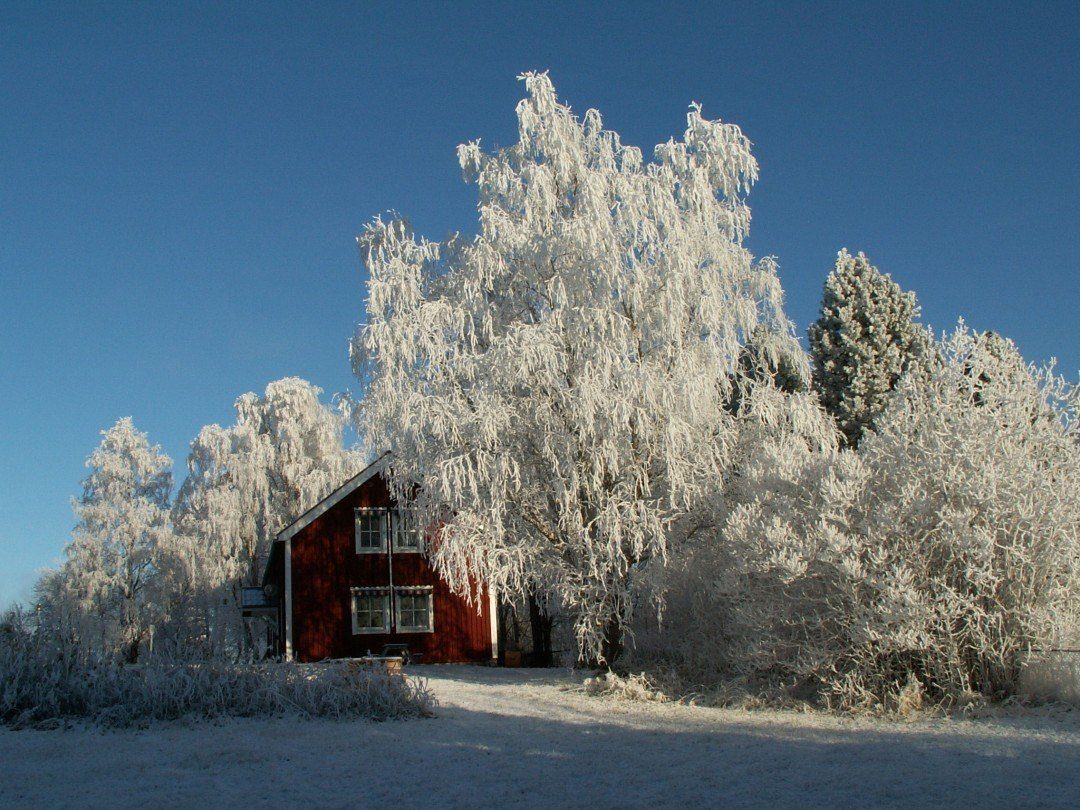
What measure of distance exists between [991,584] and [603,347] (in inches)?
253

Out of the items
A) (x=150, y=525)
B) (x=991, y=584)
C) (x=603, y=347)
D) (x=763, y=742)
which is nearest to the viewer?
(x=763, y=742)

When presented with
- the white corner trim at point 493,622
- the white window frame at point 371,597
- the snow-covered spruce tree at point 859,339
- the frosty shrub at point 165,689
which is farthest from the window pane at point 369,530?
the frosty shrub at point 165,689

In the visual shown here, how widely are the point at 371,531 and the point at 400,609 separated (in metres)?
2.19

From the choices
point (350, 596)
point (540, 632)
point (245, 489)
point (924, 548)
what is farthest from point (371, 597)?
point (924, 548)

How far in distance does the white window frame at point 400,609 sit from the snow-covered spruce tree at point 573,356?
329 inches

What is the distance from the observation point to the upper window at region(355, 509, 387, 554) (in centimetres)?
2455

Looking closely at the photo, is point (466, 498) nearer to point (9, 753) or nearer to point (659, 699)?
point (659, 699)

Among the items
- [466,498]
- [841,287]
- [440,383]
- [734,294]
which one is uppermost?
[841,287]

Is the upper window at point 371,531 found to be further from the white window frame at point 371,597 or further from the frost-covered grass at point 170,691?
the frost-covered grass at point 170,691

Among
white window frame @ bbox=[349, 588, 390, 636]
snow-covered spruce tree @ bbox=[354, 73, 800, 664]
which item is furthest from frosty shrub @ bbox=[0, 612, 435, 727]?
white window frame @ bbox=[349, 588, 390, 636]

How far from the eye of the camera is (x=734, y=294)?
16.5 metres

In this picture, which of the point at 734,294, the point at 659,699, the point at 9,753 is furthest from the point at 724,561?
the point at 9,753

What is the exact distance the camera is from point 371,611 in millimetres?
24484

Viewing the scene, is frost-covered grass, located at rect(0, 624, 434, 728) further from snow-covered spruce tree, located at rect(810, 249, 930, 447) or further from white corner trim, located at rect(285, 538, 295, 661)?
snow-covered spruce tree, located at rect(810, 249, 930, 447)
